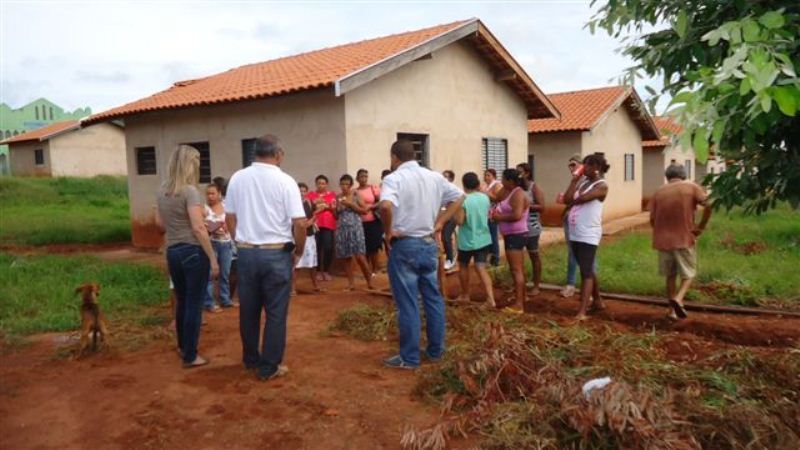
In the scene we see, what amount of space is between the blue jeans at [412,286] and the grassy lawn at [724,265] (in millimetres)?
2744

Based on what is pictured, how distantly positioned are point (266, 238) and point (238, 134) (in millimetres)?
6974

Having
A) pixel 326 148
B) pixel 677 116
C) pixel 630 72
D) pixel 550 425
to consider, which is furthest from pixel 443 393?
pixel 326 148

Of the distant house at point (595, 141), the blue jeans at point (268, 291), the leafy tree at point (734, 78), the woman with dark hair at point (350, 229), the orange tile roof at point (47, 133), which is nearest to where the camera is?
the leafy tree at point (734, 78)

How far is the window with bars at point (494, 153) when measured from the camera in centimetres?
1277

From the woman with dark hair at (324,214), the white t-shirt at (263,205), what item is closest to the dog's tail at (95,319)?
the white t-shirt at (263,205)

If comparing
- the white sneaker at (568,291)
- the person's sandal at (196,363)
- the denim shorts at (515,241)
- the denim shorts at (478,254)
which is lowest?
the person's sandal at (196,363)

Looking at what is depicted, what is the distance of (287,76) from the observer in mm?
10914

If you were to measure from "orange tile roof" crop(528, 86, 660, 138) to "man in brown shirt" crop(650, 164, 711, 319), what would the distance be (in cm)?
944

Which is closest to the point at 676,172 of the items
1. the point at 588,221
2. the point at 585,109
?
the point at 588,221

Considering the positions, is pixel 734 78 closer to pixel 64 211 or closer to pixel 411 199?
pixel 411 199

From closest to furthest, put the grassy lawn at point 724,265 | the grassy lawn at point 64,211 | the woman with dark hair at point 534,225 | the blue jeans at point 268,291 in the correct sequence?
the blue jeans at point 268,291 → the grassy lawn at point 724,265 → the woman with dark hair at point 534,225 → the grassy lawn at point 64,211

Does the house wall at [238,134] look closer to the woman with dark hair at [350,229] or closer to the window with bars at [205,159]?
the window with bars at [205,159]

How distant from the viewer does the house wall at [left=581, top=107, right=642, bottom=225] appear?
18.1 m

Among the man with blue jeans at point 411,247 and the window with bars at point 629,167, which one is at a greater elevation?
the window with bars at point 629,167
